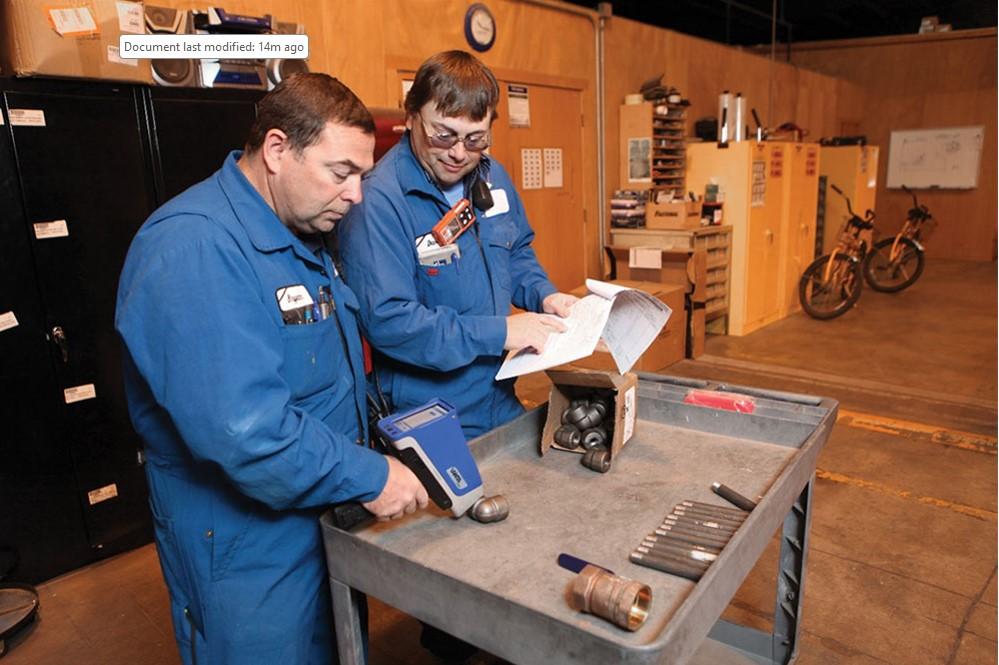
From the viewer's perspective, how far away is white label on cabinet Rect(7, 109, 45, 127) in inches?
84.6

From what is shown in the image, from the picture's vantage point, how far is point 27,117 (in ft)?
7.13

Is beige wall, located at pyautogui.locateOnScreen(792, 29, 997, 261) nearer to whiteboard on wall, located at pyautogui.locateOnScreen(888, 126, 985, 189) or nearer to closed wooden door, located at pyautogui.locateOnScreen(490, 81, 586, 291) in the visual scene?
whiteboard on wall, located at pyautogui.locateOnScreen(888, 126, 985, 189)

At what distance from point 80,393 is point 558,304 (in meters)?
1.76

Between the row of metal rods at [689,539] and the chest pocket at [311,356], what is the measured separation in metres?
0.59

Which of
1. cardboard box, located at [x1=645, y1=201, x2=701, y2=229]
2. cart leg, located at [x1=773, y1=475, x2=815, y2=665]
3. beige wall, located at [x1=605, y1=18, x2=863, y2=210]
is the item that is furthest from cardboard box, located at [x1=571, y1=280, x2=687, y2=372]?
cart leg, located at [x1=773, y1=475, x2=815, y2=665]

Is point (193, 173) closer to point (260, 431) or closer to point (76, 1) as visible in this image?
point (76, 1)

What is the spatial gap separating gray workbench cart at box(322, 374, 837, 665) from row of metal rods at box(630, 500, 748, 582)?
18 mm

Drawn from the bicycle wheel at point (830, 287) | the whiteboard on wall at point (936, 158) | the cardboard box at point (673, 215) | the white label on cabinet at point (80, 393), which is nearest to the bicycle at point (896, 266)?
the bicycle wheel at point (830, 287)

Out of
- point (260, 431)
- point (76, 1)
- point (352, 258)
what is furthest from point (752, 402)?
point (76, 1)

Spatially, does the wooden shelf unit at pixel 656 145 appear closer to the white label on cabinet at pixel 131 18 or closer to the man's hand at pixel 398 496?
the white label on cabinet at pixel 131 18

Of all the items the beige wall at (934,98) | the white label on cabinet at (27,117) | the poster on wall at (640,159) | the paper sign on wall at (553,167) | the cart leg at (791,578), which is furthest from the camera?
the beige wall at (934,98)

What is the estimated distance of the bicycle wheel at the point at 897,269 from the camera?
22.2 feet

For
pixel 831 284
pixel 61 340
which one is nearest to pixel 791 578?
pixel 61 340

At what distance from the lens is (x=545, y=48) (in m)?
4.50
